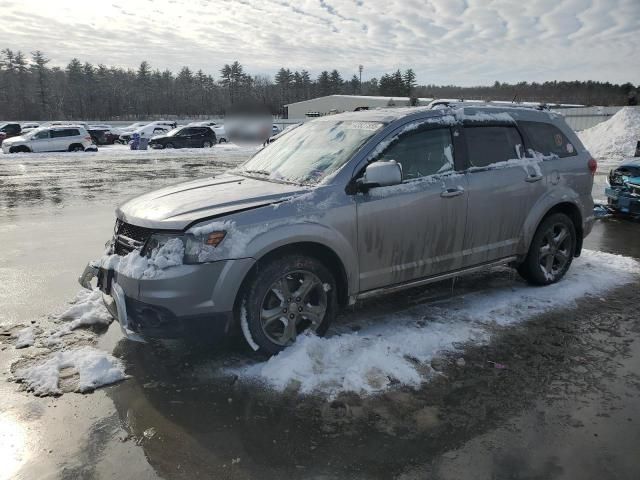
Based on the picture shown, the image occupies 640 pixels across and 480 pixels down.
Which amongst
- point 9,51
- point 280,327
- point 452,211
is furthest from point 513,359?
point 9,51

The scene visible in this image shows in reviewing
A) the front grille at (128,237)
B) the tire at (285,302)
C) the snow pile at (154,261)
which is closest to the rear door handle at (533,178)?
the tire at (285,302)

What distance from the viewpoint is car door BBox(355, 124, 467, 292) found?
4.24m

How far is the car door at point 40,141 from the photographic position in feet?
95.8

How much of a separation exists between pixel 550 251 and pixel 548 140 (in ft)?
4.04

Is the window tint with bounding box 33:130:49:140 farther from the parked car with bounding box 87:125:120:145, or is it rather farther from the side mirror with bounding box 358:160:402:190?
the side mirror with bounding box 358:160:402:190

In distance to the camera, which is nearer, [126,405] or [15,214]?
[126,405]

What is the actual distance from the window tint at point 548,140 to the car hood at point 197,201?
114 inches

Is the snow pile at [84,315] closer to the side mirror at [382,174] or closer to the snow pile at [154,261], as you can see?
the snow pile at [154,261]

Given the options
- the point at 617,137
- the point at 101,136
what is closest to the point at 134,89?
the point at 101,136

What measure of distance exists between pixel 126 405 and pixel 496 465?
7.70 ft

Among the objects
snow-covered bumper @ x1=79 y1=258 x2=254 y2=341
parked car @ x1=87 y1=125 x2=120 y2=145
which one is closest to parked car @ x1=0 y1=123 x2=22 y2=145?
parked car @ x1=87 y1=125 x2=120 y2=145

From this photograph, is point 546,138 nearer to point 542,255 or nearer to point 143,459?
point 542,255

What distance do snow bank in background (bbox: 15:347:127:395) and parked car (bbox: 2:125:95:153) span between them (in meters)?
29.5

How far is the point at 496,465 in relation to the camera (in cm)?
281
